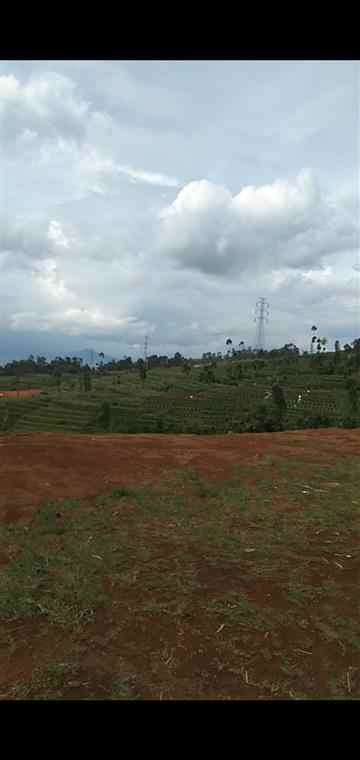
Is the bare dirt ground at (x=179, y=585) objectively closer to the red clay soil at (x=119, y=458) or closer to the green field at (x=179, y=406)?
the red clay soil at (x=119, y=458)

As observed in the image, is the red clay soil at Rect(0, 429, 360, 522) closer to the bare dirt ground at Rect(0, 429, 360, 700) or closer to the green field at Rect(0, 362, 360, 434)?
the bare dirt ground at Rect(0, 429, 360, 700)

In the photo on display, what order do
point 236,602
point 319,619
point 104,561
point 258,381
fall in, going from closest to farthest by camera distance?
point 319,619
point 236,602
point 104,561
point 258,381

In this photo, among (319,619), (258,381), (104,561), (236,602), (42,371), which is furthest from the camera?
(42,371)

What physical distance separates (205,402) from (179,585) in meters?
34.7

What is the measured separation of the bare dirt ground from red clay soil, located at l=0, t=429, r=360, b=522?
0.07 metres

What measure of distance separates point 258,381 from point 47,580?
43.9 metres

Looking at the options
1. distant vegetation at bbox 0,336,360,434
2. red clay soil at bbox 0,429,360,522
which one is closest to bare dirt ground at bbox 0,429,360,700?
red clay soil at bbox 0,429,360,522

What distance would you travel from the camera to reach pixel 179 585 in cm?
342

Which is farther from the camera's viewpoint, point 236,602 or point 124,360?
point 124,360
